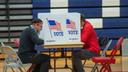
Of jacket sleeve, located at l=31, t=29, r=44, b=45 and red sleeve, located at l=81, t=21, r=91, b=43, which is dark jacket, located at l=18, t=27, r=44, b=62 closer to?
jacket sleeve, located at l=31, t=29, r=44, b=45

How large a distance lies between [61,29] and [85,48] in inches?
29.7

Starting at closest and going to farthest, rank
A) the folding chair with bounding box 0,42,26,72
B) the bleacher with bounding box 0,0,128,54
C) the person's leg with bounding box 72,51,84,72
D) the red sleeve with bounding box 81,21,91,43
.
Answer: the folding chair with bounding box 0,42,26,72 → the person's leg with bounding box 72,51,84,72 → the red sleeve with bounding box 81,21,91,43 → the bleacher with bounding box 0,0,128,54

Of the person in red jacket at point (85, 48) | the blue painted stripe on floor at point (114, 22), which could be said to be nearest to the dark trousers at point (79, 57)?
the person in red jacket at point (85, 48)

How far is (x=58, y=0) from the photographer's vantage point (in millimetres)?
11250

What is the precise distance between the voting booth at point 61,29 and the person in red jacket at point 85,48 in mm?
365

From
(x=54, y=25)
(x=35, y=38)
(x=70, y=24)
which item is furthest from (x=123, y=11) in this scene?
(x=35, y=38)

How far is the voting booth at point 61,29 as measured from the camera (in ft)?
22.0

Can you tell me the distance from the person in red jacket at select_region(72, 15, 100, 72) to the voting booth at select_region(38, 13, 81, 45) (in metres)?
0.37

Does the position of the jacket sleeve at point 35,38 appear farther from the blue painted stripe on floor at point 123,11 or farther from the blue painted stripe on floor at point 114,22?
the blue painted stripe on floor at point 123,11

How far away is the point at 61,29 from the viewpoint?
6.73 m

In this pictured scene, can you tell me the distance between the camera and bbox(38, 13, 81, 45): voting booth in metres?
6.70

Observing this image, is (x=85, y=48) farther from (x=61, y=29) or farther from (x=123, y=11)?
(x=123, y=11)

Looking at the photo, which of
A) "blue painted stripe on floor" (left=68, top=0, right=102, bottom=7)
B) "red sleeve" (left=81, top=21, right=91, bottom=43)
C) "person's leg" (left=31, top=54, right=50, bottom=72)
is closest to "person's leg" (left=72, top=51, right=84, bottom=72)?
"red sleeve" (left=81, top=21, right=91, bottom=43)

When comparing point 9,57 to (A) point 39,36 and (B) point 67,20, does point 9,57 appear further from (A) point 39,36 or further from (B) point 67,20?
(B) point 67,20
